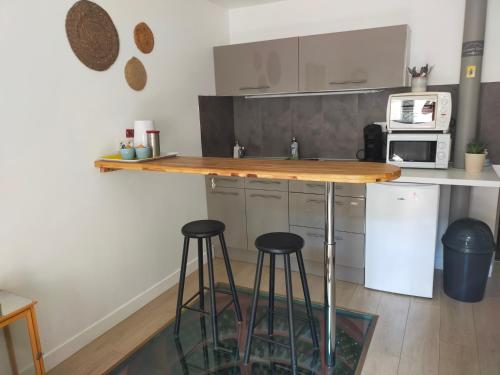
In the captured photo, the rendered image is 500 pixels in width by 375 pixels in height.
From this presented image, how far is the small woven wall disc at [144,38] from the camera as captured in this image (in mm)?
2678

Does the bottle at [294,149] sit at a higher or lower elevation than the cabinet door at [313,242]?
higher

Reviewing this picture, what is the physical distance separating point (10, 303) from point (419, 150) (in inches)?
113

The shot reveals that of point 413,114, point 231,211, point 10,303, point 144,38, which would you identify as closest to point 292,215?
point 231,211

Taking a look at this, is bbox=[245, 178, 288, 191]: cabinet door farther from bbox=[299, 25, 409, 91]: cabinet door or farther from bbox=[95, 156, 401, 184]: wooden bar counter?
bbox=[95, 156, 401, 184]: wooden bar counter

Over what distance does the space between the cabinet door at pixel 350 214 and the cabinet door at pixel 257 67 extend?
1.10 metres

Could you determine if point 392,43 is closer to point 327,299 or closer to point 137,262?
point 327,299

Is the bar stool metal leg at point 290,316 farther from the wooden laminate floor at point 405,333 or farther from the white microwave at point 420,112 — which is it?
the white microwave at point 420,112

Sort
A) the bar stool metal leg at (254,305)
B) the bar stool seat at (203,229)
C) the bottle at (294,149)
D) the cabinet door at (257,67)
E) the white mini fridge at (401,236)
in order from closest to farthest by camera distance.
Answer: the bar stool metal leg at (254,305) < the bar stool seat at (203,229) < the white mini fridge at (401,236) < the cabinet door at (257,67) < the bottle at (294,149)

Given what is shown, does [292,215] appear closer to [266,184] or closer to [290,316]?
[266,184]

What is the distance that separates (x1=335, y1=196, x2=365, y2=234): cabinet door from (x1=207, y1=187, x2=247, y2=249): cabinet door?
898 mm

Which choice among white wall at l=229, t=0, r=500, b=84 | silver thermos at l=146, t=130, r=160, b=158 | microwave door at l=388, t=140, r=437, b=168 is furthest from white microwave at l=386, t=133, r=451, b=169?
silver thermos at l=146, t=130, r=160, b=158

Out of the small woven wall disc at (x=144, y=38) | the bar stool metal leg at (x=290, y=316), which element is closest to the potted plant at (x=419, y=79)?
the bar stool metal leg at (x=290, y=316)

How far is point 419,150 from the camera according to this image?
2.94 meters

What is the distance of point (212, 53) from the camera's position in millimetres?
3617
